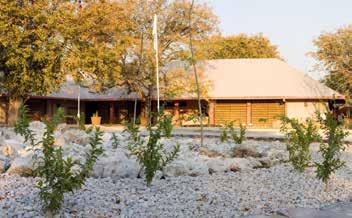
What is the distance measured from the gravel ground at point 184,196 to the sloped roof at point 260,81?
27851 mm

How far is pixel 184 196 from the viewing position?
6277 mm

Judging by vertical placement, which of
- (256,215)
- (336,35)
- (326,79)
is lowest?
(256,215)

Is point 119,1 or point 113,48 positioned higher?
point 119,1

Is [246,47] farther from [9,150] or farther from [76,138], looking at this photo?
[9,150]

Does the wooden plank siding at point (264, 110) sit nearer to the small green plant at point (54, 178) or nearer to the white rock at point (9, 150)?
the white rock at point (9, 150)

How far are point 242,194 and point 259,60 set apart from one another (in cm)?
3483

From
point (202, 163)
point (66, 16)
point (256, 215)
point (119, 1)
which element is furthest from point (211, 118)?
point (256, 215)

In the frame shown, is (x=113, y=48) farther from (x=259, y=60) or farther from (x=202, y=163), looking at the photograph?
(x=202, y=163)

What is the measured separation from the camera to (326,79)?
43.0m

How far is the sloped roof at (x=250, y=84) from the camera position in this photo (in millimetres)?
35375

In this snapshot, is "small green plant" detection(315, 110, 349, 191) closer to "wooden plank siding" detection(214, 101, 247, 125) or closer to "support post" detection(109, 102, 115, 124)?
"wooden plank siding" detection(214, 101, 247, 125)

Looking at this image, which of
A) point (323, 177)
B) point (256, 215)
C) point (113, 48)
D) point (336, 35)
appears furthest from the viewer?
point (336, 35)

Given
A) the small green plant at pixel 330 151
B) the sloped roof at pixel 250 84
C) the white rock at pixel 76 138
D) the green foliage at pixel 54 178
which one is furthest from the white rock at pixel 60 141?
the sloped roof at pixel 250 84

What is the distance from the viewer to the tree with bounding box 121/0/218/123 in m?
33.5
